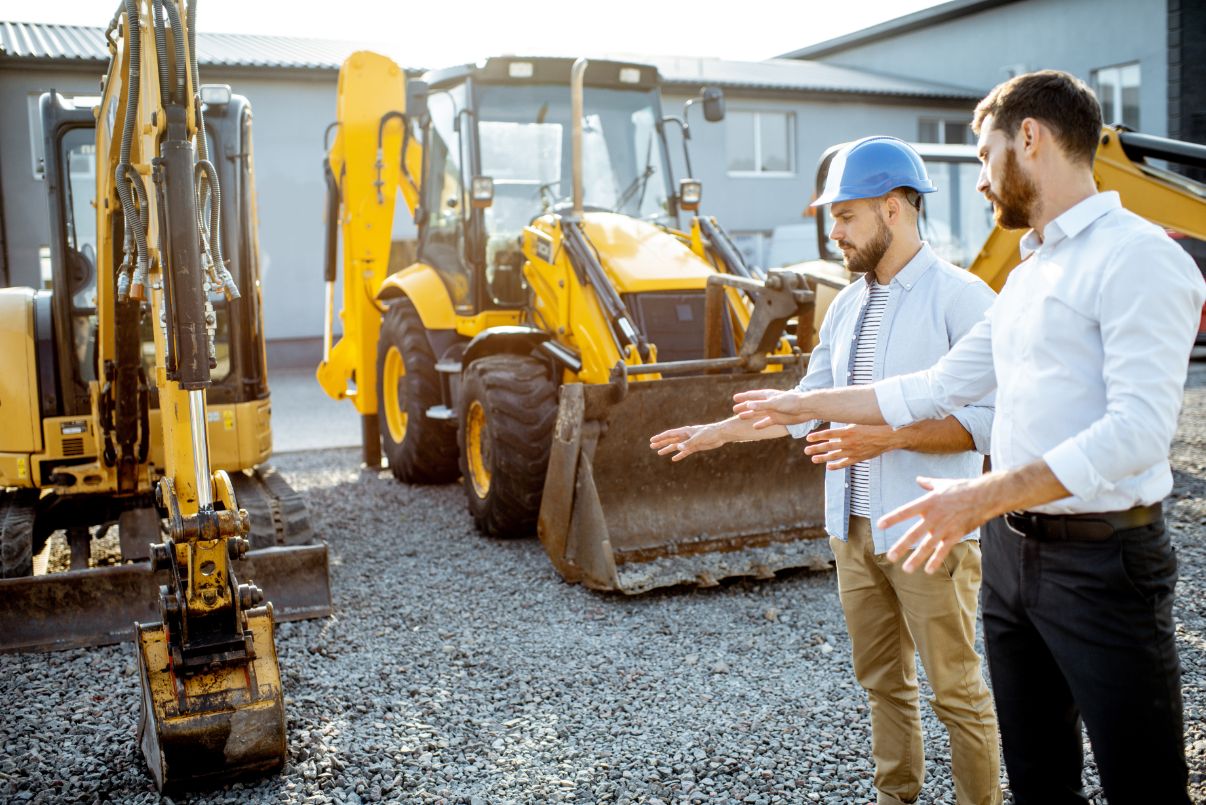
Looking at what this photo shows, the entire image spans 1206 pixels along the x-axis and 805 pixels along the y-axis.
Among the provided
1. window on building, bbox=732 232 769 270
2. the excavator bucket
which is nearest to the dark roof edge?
window on building, bbox=732 232 769 270

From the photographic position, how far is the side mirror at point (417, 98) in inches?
281

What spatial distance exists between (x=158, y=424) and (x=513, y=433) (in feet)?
6.36

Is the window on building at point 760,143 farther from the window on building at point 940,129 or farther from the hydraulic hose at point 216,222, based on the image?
the hydraulic hose at point 216,222

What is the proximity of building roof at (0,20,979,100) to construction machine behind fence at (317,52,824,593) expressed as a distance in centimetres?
740

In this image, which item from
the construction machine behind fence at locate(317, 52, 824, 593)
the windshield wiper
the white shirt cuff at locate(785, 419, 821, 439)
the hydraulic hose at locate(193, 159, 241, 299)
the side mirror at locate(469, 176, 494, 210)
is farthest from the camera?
the windshield wiper

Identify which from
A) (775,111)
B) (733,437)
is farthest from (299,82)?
(733,437)

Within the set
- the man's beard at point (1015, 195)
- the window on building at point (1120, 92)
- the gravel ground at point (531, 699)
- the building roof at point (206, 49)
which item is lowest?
the gravel ground at point (531, 699)

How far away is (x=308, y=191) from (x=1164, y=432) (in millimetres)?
17910

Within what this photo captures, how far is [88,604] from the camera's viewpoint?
16.4 ft

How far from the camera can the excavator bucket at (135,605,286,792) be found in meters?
3.48

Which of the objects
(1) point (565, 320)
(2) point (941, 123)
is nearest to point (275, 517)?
(1) point (565, 320)

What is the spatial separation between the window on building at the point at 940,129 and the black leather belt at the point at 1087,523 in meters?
22.7

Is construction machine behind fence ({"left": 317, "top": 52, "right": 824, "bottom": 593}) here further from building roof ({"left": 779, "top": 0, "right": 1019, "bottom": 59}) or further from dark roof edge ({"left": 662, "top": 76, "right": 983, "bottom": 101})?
building roof ({"left": 779, "top": 0, "right": 1019, "bottom": 59})

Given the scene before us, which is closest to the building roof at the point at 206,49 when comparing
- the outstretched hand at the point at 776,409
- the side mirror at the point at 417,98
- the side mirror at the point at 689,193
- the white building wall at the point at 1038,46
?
the side mirror at the point at 417,98
